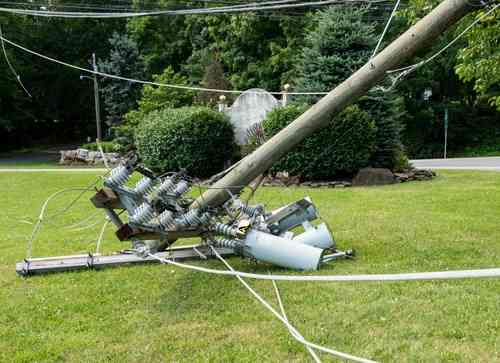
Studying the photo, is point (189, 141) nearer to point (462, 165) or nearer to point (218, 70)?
point (462, 165)

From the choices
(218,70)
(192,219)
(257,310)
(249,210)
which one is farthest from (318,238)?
(218,70)

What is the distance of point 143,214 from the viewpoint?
4.84 metres

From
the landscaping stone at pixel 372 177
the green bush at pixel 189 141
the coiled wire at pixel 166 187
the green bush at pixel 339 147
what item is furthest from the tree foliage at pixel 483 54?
the green bush at pixel 189 141

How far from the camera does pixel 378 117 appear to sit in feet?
46.2

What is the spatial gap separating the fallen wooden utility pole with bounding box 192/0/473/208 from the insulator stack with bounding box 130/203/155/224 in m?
0.66

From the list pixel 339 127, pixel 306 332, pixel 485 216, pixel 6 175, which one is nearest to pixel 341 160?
pixel 339 127

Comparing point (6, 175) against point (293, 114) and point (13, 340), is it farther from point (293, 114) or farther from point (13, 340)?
point (13, 340)

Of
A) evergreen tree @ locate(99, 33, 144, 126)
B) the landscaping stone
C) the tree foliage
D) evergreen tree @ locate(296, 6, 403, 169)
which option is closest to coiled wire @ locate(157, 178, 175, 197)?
the tree foliage

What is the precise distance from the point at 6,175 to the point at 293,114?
1030 centimetres

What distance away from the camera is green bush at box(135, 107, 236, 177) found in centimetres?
1464

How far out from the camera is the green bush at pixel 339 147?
13.1 meters

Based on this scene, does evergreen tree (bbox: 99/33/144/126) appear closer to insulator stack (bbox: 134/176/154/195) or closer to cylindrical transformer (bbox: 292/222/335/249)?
cylindrical transformer (bbox: 292/222/335/249)

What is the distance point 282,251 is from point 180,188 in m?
1.25

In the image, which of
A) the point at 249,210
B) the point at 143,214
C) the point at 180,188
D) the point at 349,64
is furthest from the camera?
the point at 349,64
